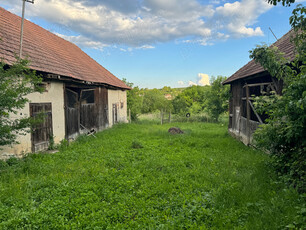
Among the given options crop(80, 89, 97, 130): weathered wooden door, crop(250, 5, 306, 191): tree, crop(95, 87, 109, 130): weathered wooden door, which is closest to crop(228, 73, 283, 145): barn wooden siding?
crop(250, 5, 306, 191): tree

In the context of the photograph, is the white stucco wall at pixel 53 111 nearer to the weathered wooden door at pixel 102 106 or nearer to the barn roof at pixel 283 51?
the weathered wooden door at pixel 102 106

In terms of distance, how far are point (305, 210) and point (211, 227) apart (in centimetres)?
137

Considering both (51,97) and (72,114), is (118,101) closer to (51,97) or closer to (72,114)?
(72,114)

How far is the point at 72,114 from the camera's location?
991 centimetres

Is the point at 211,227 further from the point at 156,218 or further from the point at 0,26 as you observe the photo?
the point at 0,26

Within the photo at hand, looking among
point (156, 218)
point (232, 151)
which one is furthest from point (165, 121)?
point (156, 218)

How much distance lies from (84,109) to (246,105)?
330 inches

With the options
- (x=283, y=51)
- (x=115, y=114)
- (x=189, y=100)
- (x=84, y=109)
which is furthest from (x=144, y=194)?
(x=189, y=100)

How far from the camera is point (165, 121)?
69.4 feet

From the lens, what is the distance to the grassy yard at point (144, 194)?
327 centimetres

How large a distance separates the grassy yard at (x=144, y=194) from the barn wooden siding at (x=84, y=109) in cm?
330

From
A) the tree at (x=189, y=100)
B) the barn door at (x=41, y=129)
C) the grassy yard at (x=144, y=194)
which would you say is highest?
the tree at (x=189, y=100)

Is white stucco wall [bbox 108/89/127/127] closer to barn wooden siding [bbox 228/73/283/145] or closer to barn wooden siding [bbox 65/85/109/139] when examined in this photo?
barn wooden siding [bbox 65/85/109/139]

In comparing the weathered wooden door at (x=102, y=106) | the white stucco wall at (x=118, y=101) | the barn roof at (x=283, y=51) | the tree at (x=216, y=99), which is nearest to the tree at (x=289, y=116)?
the barn roof at (x=283, y=51)
